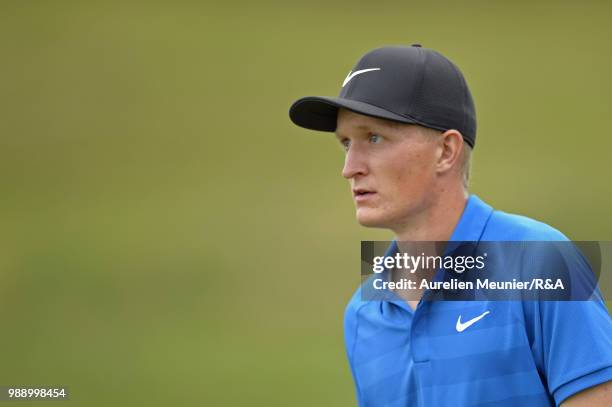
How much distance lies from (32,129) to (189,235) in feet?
12.0

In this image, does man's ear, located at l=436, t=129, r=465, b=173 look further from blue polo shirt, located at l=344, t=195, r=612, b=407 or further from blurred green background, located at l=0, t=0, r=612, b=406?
blurred green background, located at l=0, t=0, r=612, b=406

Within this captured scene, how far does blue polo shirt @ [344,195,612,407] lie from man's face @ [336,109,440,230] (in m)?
0.14

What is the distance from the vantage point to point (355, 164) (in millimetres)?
2430

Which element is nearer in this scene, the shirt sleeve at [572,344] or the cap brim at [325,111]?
the shirt sleeve at [572,344]

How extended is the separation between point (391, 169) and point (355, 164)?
10 cm

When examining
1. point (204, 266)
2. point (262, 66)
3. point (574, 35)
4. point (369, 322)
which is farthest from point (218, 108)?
point (369, 322)

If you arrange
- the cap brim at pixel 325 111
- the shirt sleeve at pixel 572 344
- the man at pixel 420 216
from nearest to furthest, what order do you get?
1. the shirt sleeve at pixel 572 344
2. the man at pixel 420 216
3. the cap brim at pixel 325 111

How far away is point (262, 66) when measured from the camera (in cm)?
1502

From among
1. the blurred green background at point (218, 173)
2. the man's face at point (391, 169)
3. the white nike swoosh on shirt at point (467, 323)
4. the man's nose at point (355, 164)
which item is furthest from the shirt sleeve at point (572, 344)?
the blurred green background at point (218, 173)

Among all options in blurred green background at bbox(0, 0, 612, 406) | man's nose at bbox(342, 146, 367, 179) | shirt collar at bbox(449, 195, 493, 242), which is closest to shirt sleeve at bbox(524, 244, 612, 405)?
shirt collar at bbox(449, 195, 493, 242)

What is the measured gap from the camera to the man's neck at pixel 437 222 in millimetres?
2443

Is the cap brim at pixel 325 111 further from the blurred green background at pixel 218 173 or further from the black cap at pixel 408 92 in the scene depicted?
the blurred green background at pixel 218 173

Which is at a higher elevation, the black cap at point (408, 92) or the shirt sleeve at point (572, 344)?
the black cap at point (408, 92)

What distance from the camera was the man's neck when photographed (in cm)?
244
